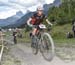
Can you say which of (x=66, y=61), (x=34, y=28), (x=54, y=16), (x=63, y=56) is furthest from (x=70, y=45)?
(x=54, y=16)

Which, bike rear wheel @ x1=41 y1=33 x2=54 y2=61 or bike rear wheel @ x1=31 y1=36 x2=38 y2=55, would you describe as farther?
bike rear wheel @ x1=31 y1=36 x2=38 y2=55

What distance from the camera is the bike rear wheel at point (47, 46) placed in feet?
51.0

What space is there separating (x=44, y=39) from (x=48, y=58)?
1189 mm

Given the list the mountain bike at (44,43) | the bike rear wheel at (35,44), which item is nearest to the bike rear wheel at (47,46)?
the mountain bike at (44,43)

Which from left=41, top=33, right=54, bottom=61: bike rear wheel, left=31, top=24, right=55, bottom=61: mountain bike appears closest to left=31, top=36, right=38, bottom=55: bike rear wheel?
left=31, top=24, right=55, bottom=61: mountain bike

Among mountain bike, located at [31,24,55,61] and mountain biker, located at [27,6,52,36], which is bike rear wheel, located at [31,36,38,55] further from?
mountain biker, located at [27,6,52,36]

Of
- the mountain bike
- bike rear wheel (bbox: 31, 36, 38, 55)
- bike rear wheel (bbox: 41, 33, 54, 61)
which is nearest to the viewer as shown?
bike rear wheel (bbox: 41, 33, 54, 61)

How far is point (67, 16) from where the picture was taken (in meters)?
92.8

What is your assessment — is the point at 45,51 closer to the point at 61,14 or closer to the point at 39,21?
the point at 39,21

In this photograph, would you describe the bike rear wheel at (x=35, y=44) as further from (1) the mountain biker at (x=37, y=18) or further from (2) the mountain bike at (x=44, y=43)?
(1) the mountain biker at (x=37, y=18)

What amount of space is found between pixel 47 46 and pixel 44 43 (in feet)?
1.42

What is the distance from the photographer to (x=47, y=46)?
16094 mm

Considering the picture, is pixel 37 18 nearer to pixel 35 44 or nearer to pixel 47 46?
pixel 47 46

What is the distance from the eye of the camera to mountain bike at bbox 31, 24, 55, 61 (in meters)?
15.7
